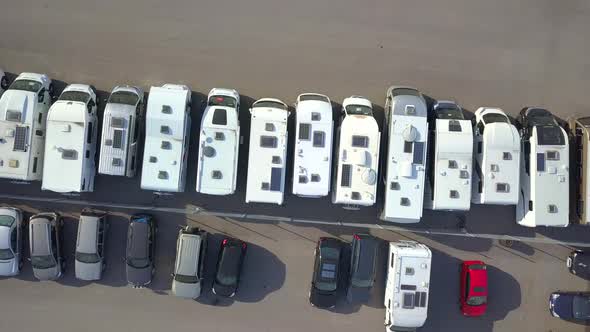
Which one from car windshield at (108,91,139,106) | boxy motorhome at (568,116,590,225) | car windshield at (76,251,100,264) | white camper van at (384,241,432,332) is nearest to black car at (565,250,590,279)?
boxy motorhome at (568,116,590,225)

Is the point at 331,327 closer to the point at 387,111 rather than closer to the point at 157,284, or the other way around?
the point at 157,284

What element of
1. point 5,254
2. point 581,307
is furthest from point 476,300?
point 5,254

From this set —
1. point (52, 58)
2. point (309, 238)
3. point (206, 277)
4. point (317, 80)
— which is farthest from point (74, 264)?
point (317, 80)

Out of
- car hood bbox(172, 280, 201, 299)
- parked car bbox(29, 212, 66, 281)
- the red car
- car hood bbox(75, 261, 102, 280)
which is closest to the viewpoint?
parked car bbox(29, 212, 66, 281)

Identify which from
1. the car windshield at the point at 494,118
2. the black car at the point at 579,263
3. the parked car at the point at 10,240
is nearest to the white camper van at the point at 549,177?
the car windshield at the point at 494,118

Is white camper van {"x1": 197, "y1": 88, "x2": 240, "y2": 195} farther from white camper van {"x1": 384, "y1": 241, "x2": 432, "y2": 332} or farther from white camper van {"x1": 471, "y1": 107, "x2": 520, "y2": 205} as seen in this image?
white camper van {"x1": 471, "y1": 107, "x2": 520, "y2": 205}

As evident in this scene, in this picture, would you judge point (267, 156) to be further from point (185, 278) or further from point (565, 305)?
point (565, 305)
